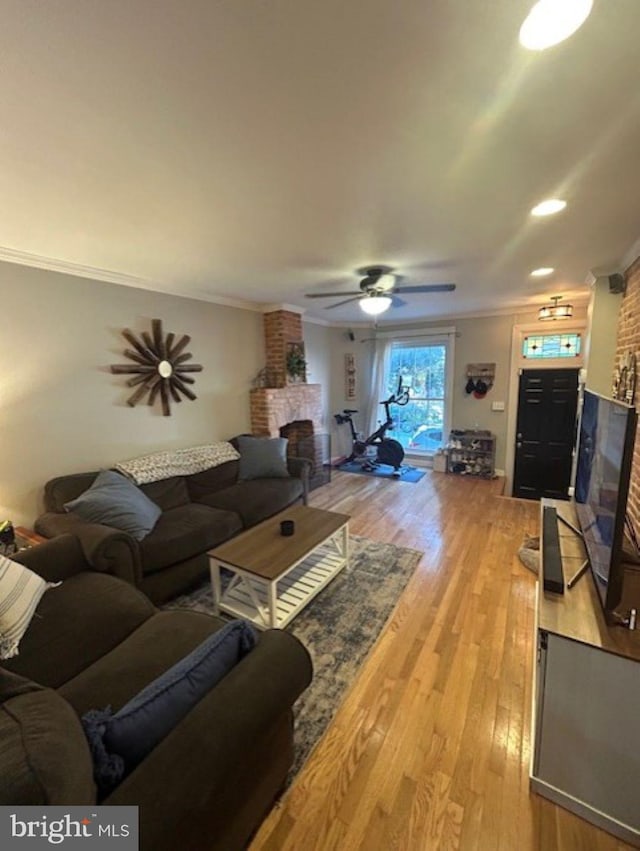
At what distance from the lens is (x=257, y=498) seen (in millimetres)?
3334

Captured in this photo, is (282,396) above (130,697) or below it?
above

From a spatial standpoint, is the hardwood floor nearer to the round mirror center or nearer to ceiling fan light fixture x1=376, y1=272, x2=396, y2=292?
ceiling fan light fixture x1=376, y1=272, x2=396, y2=292

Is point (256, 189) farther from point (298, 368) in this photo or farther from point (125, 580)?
point (298, 368)

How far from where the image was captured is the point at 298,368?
194 inches

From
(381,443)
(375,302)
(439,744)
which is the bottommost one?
(439,744)

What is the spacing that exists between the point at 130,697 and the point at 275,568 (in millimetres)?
949

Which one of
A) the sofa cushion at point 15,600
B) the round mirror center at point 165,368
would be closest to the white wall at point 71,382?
the round mirror center at point 165,368

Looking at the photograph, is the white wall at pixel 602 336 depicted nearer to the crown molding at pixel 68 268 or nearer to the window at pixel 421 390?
the window at pixel 421 390

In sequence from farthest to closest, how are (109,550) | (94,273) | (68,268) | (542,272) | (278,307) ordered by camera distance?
(278,307)
(542,272)
(94,273)
(68,268)
(109,550)

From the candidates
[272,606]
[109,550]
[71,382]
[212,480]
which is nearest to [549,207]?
[272,606]

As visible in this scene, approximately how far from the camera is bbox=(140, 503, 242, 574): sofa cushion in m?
2.39

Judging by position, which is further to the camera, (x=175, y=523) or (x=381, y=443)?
(x=381, y=443)

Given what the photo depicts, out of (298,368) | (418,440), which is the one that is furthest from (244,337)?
(418,440)

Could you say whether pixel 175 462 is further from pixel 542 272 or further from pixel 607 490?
pixel 542 272
